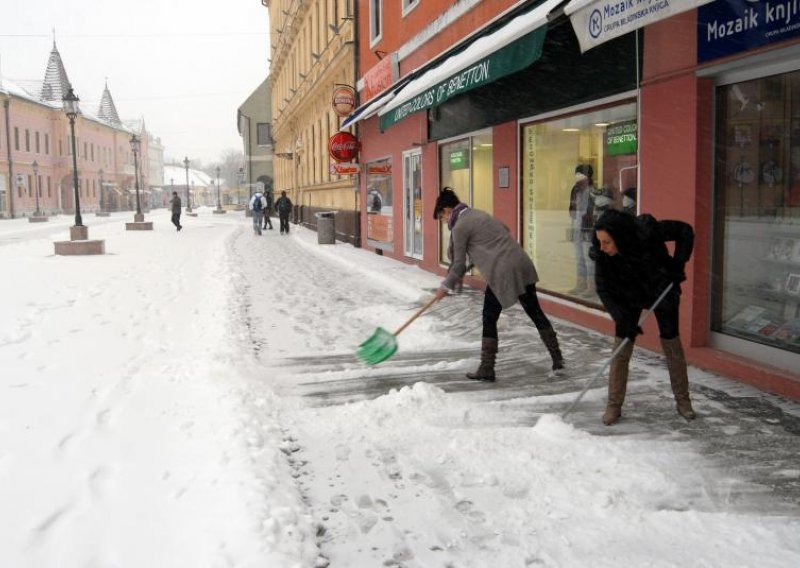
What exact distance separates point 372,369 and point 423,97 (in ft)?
18.1

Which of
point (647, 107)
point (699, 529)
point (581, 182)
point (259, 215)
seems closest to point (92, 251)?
point (259, 215)

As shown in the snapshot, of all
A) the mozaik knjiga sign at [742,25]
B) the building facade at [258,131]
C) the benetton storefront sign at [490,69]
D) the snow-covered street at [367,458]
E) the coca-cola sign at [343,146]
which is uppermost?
the building facade at [258,131]

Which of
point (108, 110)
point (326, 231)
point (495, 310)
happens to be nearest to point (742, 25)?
point (495, 310)

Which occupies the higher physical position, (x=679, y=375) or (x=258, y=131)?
(x=258, y=131)

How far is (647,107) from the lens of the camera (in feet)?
22.1

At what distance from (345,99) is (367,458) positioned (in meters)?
16.4

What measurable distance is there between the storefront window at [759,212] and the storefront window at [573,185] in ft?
4.17

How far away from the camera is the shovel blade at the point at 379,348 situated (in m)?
6.07

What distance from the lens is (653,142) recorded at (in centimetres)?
671

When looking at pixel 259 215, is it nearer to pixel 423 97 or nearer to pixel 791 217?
pixel 423 97

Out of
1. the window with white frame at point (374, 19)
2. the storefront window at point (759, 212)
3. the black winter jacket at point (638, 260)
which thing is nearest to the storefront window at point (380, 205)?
the window with white frame at point (374, 19)

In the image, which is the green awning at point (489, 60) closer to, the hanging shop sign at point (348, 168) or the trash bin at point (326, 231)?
the hanging shop sign at point (348, 168)

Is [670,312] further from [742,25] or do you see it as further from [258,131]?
[258,131]

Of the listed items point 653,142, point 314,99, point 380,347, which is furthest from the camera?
point 314,99
